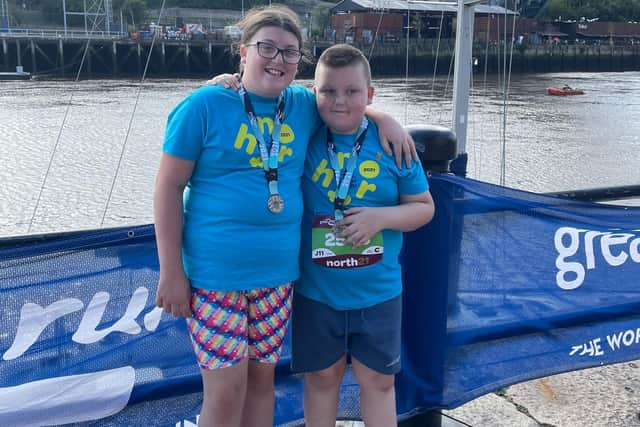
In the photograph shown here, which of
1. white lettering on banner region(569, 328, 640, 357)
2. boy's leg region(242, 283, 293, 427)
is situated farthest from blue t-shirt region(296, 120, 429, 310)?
white lettering on banner region(569, 328, 640, 357)

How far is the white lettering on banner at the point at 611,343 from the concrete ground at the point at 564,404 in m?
0.28

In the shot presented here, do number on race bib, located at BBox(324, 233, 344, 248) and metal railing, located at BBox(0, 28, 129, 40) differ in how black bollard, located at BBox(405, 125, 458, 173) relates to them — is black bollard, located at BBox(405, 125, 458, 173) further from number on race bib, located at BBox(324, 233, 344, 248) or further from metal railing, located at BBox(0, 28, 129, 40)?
metal railing, located at BBox(0, 28, 129, 40)

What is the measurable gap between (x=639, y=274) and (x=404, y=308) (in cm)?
115

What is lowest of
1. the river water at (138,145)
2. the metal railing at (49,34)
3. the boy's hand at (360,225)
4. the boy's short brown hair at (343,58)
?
the river water at (138,145)

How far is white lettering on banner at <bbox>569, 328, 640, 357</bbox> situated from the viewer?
3.32 metres

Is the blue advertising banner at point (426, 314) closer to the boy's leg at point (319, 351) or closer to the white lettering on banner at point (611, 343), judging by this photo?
the white lettering on banner at point (611, 343)

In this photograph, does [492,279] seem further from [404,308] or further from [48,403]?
[48,403]

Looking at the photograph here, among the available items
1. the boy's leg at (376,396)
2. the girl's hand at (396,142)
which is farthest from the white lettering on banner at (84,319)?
the girl's hand at (396,142)

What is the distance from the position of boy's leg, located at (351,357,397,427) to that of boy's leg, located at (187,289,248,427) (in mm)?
456

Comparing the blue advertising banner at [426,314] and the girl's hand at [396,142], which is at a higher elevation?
the girl's hand at [396,142]

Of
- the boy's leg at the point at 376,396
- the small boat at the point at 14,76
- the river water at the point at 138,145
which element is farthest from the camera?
the small boat at the point at 14,76

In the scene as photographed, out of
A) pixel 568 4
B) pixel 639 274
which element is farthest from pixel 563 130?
pixel 568 4

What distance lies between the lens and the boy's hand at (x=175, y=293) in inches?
85.9

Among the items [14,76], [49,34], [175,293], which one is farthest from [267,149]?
[49,34]
